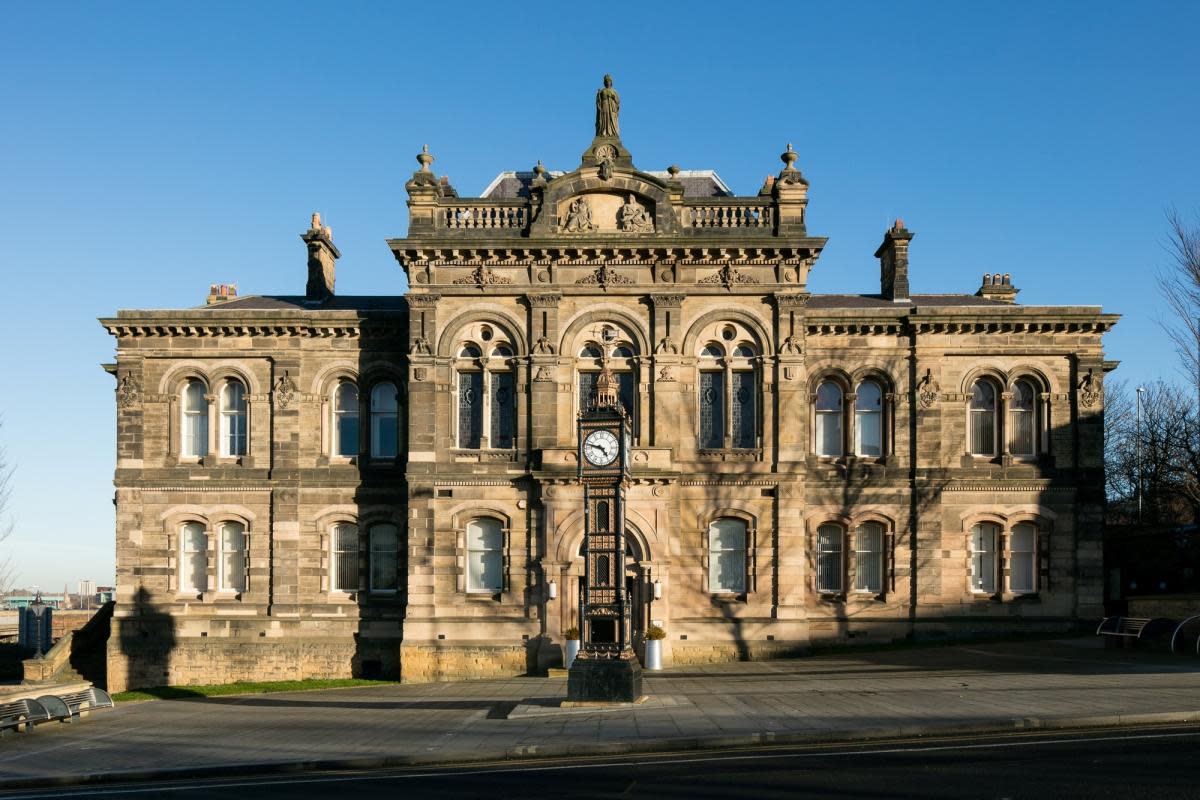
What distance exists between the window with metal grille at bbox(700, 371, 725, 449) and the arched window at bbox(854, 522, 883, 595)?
5.46 metres

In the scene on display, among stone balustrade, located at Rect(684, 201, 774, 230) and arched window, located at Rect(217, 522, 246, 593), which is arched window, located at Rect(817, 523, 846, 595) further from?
arched window, located at Rect(217, 522, 246, 593)

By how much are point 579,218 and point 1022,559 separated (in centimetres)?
1658

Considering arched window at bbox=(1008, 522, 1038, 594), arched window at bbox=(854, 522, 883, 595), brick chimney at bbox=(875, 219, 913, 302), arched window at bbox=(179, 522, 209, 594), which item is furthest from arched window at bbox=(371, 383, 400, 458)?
arched window at bbox=(1008, 522, 1038, 594)

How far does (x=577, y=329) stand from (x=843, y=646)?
12.0 m

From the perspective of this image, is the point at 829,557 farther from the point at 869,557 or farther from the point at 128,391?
the point at 128,391

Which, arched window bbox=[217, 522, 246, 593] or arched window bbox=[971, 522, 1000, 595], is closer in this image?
arched window bbox=[971, 522, 1000, 595]

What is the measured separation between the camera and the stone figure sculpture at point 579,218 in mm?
29641

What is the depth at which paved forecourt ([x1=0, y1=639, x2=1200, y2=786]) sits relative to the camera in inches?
666

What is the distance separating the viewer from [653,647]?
27734 mm

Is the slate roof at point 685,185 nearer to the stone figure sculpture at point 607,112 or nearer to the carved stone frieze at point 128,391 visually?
the stone figure sculpture at point 607,112

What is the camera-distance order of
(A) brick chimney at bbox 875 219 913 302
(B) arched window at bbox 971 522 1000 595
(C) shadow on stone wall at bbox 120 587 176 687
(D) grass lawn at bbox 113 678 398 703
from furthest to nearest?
(A) brick chimney at bbox 875 219 913 302 < (B) arched window at bbox 971 522 1000 595 < (C) shadow on stone wall at bbox 120 587 176 687 < (D) grass lawn at bbox 113 678 398 703

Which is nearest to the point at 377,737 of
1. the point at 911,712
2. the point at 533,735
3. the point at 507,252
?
the point at 533,735

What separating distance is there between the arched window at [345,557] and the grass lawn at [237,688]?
2.84m

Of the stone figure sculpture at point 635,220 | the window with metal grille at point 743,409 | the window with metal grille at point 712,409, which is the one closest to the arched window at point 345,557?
the window with metal grille at point 712,409
